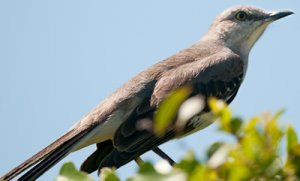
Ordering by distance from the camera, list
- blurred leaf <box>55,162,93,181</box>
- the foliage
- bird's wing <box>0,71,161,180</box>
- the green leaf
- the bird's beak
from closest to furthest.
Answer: the foliage
the green leaf
blurred leaf <box>55,162,93,181</box>
bird's wing <box>0,71,161,180</box>
the bird's beak

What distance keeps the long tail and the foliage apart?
160 inches

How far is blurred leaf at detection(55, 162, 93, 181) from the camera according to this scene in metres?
2.59

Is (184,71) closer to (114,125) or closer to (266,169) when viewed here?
(114,125)

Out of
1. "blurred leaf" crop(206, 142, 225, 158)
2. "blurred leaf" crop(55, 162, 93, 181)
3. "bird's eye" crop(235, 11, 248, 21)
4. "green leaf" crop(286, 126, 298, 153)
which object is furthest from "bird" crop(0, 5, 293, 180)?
"green leaf" crop(286, 126, 298, 153)

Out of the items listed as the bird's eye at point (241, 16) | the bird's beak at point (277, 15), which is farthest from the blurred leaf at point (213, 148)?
the bird's eye at point (241, 16)

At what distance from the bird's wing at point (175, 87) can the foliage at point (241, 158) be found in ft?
14.3

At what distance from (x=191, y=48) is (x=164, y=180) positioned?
6839 mm

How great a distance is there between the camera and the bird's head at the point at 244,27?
8.99m

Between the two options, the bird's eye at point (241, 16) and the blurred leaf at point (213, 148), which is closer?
the blurred leaf at point (213, 148)

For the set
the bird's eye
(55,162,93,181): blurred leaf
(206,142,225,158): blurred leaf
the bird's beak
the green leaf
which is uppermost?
the bird's eye

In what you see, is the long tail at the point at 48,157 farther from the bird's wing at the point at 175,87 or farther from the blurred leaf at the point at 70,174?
the blurred leaf at the point at 70,174

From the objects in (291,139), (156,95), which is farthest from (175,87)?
(291,139)

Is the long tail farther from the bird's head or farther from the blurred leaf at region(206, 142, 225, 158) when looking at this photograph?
the blurred leaf at region(206, 142, 225, 158)

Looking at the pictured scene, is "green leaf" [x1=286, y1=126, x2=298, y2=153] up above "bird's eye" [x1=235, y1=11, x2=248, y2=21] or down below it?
below
